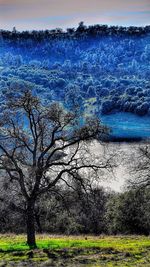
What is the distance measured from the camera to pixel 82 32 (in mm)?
131250

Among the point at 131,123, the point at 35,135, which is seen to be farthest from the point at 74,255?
the point at 131,123

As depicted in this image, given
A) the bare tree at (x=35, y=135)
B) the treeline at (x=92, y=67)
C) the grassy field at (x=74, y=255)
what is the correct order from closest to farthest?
the grassy field at (x=74, y=255), the bare tree at (x=35, y=135), the treeline at (x=92, y=67)

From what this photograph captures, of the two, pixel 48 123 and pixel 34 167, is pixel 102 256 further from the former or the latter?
pixel 48 123

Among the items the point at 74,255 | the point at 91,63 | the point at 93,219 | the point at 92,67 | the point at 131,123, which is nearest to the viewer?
the point at 74,255

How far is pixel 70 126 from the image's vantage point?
86.6 ft

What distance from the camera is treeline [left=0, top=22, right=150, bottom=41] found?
129m

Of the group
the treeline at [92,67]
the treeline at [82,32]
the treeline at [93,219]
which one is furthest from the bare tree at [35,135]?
the treeline at [82,32]

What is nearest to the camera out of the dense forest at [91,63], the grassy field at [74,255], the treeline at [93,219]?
the grassy field at [74,255]

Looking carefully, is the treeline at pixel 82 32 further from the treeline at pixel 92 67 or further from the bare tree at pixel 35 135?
the bare tree at pixel 35 135

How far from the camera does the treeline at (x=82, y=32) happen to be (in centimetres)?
12912

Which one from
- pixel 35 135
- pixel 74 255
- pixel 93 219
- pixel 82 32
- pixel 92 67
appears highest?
pixel 82 32

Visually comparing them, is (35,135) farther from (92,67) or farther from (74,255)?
(92,67)

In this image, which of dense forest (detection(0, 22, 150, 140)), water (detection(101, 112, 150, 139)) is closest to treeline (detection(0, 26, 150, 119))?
dense forest (detection(0, 22, 150, 140))

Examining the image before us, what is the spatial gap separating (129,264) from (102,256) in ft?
9.13
